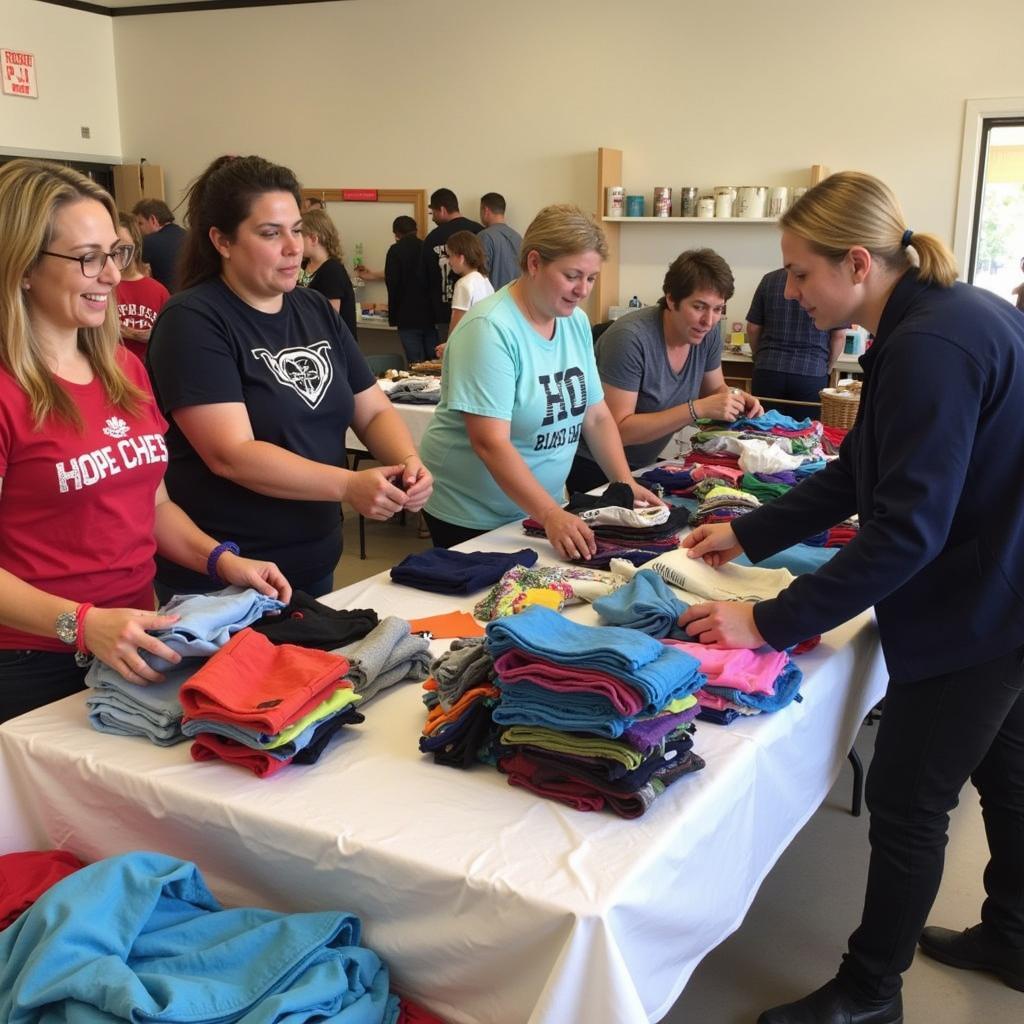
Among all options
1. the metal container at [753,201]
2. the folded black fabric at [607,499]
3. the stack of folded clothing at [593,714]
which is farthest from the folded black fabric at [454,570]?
the metal container at [753,201]

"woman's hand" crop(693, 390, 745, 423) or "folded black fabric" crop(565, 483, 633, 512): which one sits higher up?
"woman's hand" crop(693, 390, 745, 423)

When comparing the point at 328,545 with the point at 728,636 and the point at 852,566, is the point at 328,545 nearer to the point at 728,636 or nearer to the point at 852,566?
the point at 728,636

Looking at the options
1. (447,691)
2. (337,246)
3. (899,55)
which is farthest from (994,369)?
(899,55)

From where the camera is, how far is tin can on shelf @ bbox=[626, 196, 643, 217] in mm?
7188

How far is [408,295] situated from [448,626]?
6340 millimetres

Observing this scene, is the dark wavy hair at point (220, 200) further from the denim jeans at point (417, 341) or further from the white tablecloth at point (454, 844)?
the denim jeans at point (417, 341)

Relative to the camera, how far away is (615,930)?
1118 mm

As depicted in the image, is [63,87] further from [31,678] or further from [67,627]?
[67,627]

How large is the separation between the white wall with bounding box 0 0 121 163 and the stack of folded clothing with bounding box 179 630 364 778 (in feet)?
27.3

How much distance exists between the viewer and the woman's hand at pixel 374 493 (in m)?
1.89

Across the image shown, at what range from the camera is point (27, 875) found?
4.45ft

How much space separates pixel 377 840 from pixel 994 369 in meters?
1.06

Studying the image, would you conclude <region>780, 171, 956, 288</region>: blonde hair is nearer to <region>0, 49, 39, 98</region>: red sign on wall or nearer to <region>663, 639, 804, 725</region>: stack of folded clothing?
<region>663, 639, 804, 725</region>: stack of folded clothing

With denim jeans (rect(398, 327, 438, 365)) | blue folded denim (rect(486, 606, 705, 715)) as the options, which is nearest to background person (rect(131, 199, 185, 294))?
denim jeans (rect(398, 327, 438, 365))
